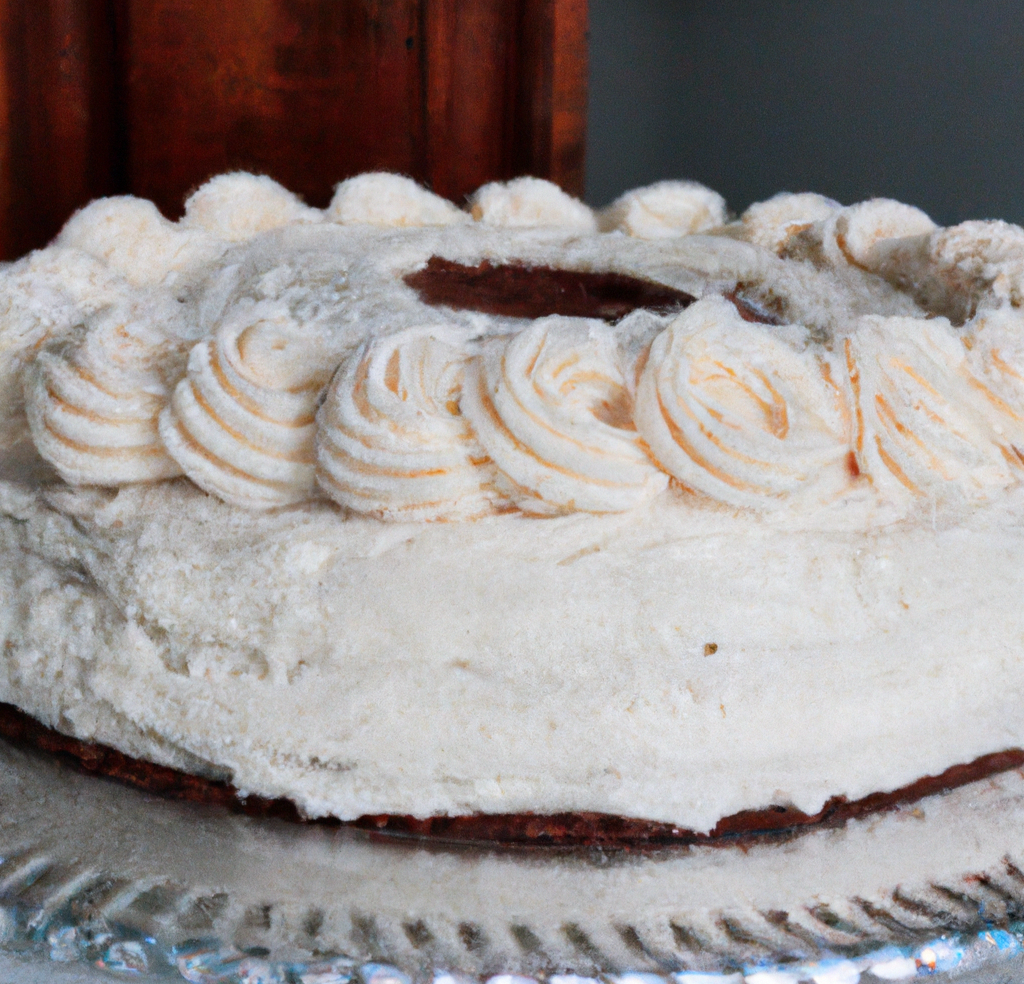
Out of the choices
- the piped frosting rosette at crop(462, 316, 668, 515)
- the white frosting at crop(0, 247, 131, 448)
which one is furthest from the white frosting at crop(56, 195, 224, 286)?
the piped frosting rosette at crop(462, 316, 668, 515)

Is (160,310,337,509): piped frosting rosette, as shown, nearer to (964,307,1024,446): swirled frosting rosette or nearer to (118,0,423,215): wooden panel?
(964,307,1024,446): swirled frosting rosette

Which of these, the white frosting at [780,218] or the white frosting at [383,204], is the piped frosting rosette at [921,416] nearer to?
the white frosting at [780,218]

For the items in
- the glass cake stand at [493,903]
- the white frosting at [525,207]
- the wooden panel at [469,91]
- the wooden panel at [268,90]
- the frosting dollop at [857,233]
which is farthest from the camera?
the wooden panel at [469,91]

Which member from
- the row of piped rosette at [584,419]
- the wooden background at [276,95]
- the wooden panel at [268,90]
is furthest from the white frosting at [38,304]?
the wooden panel at [268,90]

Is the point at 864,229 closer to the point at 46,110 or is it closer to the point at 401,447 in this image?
the point at 401,447

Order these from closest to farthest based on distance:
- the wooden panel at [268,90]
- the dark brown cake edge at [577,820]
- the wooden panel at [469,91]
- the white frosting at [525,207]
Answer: the dark brown cake edge at [577,820], the white frosting at [525,207], the wooden panel at [268,90], the wooden panel at [469,91]

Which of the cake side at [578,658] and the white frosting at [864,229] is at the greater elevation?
the white frosting at [864,229]
